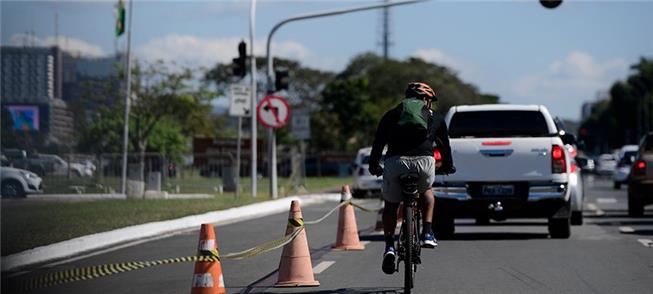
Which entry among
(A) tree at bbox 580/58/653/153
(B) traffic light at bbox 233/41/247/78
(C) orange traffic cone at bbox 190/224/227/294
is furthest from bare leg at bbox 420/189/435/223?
(A) tree at bbox 580/58/653/153

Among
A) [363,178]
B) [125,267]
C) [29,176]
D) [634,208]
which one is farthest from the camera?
[363,178]

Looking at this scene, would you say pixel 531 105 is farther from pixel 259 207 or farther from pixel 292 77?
pixel 292 77

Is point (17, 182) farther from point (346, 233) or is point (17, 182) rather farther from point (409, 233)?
point (409, 233)

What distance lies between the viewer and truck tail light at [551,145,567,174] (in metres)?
17.5

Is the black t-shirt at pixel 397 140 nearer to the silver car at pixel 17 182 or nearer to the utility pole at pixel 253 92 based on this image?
the silver car at pixel 17 182

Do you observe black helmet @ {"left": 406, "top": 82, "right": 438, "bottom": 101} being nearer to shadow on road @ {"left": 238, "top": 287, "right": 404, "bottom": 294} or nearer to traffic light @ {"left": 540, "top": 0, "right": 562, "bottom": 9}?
shadow on road @ {"left": 238, "top": 287, "right": 404, "bottom": 294}

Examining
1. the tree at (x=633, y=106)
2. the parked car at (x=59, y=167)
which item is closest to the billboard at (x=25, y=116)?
the parked car at (x=59, y=167)

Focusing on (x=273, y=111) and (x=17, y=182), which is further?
(x=273, y=111)

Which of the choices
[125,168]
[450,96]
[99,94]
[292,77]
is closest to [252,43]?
[125,168]

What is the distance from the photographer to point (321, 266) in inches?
554

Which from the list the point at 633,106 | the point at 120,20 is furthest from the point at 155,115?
the point at 633,106

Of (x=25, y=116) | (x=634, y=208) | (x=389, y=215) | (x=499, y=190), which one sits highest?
(x=25, y=116)

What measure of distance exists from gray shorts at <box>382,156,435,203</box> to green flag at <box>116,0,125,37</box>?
128 feet

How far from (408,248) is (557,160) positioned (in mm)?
7246
